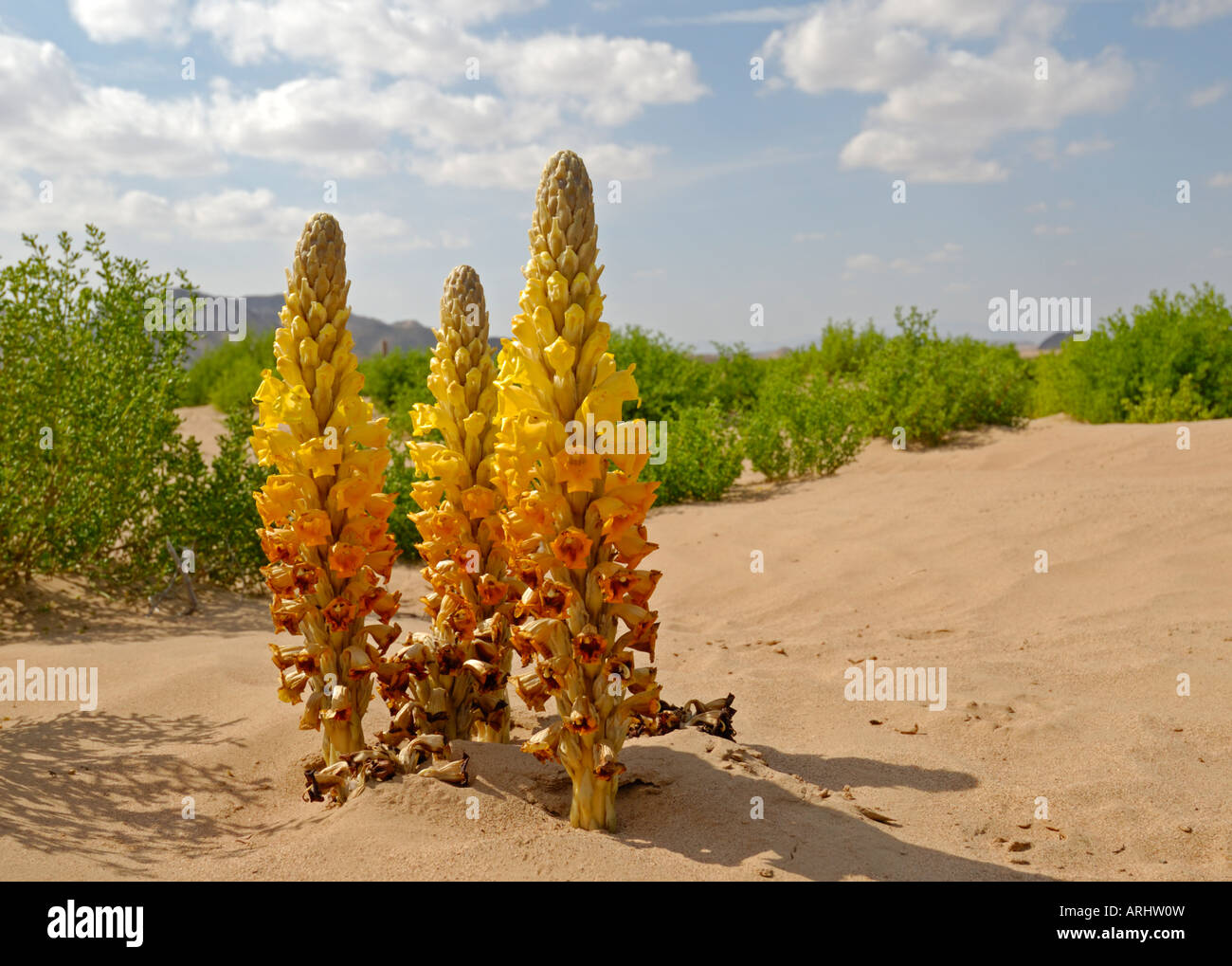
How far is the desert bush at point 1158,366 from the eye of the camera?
12.9 meters

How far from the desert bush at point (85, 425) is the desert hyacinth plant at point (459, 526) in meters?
3.97

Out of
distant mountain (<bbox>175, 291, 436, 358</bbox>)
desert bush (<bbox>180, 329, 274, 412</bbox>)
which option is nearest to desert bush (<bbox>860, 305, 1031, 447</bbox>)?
desert bush (<bbox>180, 329, 274, 412</bbox>)

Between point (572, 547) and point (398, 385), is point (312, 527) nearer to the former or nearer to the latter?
point (572, 547)

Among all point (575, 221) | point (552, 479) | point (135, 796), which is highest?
point (575, 221)

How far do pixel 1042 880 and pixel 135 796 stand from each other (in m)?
3.19

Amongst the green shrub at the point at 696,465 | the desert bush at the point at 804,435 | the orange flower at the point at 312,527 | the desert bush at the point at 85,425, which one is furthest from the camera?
the desert bush at the point at 804,435

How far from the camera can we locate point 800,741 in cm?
415

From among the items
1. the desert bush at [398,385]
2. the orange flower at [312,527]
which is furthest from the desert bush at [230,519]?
the orange flower at [312,527]

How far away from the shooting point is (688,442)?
1066cm

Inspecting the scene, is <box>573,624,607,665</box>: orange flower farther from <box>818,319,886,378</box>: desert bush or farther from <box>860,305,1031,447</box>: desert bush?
<box>818,319,886,378</box>: desert bush

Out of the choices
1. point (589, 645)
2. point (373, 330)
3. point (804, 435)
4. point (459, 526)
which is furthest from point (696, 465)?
point (373, 330)

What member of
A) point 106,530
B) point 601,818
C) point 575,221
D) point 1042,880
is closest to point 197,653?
point 106,530

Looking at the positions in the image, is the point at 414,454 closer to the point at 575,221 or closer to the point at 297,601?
the point at 297,601

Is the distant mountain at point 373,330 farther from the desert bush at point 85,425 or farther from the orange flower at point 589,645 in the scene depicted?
the orange flower at point 589,645
